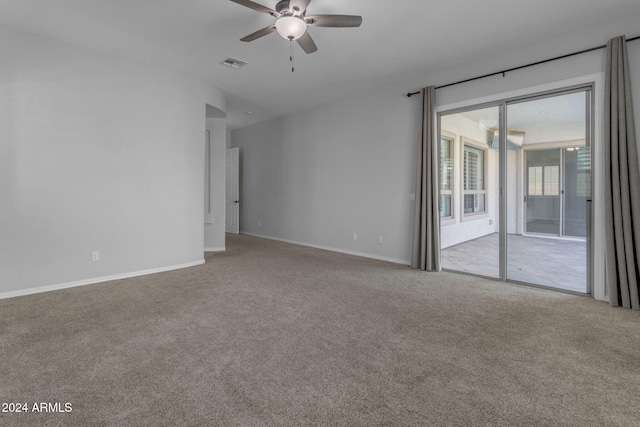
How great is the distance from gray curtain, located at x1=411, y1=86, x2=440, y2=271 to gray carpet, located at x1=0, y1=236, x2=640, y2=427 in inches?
35.4

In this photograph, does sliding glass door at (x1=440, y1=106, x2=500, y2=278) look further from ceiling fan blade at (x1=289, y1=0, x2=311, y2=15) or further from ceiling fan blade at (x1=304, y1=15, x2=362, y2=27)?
ceiling fan blade at (x1=289, y1=0, x2=311, y2=15)

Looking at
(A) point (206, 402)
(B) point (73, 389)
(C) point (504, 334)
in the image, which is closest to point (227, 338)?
(A) point (206, 402)

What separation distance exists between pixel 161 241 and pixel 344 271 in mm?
2729

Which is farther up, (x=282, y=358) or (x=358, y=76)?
(x=358, y=76)

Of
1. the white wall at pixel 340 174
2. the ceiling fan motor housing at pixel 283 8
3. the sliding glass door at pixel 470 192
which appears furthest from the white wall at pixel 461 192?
the ceiling fan motor housing at pixel 283 8

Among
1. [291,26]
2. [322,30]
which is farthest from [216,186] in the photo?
[291,26]

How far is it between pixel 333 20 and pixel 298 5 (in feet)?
1.11

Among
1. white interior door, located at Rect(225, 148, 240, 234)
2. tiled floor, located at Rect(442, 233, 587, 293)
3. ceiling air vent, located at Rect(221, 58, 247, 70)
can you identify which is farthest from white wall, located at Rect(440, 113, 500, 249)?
white interior door, located at Rect(225, 148, 240, 234)

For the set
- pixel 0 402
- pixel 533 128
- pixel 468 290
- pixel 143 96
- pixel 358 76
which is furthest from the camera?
pixel 358 76

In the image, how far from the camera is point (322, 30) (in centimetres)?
333

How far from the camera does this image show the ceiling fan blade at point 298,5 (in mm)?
2502

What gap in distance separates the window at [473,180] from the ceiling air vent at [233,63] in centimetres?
348

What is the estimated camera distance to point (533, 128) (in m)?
3.79

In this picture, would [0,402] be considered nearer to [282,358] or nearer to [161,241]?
[282,358]
